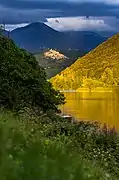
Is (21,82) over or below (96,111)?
over

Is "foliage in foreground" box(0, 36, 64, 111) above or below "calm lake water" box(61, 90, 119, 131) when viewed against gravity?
above

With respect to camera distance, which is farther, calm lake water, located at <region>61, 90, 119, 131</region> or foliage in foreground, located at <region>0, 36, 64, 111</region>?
calm lake water, located at <region>61, 90, 119, 131</region>

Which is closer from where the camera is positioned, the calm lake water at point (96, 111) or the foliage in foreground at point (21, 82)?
the foliage in foreground at point (21, 82)

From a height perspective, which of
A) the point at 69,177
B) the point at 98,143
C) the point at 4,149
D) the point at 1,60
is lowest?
the point at 98,143

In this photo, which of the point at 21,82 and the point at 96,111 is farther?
the point at 96,111

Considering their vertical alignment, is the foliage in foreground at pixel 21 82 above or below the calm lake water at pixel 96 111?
above

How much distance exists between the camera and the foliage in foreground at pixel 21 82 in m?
21.0

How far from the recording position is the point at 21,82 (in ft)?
77.6

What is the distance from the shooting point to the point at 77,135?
45.2 ft

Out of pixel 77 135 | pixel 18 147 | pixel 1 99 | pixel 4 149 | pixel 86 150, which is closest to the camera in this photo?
pixel 4 149

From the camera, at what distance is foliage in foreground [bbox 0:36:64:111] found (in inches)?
826

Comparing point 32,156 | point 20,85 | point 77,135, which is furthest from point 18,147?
point 20,85

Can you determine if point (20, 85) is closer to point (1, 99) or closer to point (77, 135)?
point (1, 99)

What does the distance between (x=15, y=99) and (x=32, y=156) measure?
1519 cm
